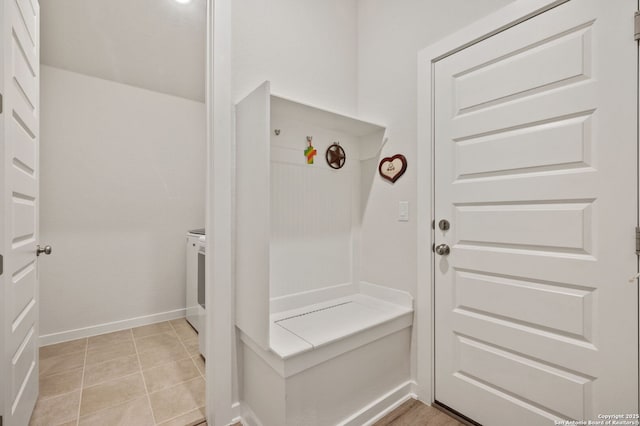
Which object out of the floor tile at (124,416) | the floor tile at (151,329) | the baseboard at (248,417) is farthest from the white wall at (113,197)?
the baseboard at (248,417)

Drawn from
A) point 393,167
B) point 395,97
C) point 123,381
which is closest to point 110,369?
point 123,381

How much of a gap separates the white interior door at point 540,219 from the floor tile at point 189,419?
1.35m

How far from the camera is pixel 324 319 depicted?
167 centimetres

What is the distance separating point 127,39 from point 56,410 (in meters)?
2.64

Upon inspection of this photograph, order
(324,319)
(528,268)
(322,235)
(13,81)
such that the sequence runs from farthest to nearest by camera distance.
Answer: (322,235)
(324,319)
(528,268)
(13,81)

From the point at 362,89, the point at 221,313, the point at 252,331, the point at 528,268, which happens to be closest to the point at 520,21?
the point at 362,89

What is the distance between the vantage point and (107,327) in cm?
276

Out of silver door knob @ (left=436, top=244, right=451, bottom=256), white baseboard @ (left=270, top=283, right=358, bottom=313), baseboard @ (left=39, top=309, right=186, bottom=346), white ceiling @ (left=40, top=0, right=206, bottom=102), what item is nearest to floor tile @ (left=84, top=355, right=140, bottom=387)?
baseboard @ (left=39, top=309, right=186, bottom=346)

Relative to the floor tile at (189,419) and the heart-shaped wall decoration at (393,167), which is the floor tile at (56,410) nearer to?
the floor tile at (189,419)

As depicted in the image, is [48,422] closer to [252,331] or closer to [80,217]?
[252,331]

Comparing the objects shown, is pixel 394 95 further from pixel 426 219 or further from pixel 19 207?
pixel 19 207

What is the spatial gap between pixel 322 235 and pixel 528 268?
115 cm

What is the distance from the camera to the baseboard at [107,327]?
8.28 feet

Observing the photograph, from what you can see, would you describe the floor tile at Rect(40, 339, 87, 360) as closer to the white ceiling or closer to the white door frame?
the white ceiling
